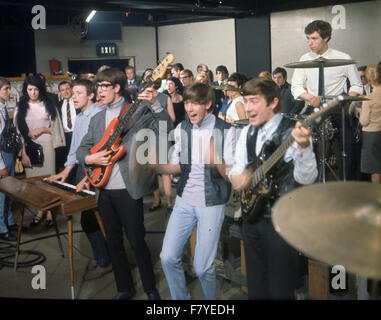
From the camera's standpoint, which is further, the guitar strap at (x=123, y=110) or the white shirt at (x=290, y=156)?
the guitar strap at (x=123, y=110)

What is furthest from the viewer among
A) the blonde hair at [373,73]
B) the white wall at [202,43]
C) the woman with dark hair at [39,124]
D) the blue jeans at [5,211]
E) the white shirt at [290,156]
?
the blue jeans at [5,211]

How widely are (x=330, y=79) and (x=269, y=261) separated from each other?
150 cm

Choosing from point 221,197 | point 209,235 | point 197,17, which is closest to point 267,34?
point 197,17

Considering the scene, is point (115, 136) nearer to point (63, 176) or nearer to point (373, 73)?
point (63, 176)

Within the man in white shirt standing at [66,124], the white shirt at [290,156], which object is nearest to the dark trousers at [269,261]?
the white shirt at [290,156]

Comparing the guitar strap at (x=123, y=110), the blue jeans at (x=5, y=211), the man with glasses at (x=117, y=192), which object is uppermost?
the guitar strap at (x=123, y=110)

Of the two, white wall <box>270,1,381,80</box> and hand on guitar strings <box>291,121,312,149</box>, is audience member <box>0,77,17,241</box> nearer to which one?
white wall <box>270,1,381,80</box>

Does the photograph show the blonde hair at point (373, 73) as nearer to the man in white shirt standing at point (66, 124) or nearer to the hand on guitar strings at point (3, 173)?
the man in white shirt standing at point (66, 124)

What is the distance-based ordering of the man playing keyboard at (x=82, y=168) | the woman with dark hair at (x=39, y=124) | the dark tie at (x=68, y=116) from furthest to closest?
the dark tie at (x=68, y=116), the woman with dark hair at (x=39, y=124), the man playing keyboard at (x=82, y=168)

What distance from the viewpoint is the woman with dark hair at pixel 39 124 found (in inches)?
165

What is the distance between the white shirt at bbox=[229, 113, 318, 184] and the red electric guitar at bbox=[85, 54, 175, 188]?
2.91ft

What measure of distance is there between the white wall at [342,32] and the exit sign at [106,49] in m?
1.53

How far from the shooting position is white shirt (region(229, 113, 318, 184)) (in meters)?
2.14
